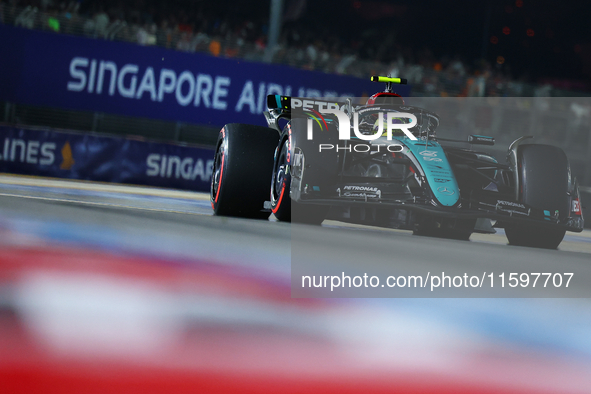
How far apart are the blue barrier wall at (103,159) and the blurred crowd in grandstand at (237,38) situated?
1.66m

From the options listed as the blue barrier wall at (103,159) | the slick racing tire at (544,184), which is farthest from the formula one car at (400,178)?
the blue barrier wall at (103,159)

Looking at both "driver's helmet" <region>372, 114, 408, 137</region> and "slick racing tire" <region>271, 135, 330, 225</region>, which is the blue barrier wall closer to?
"slick racing tire" <region>271, 135, 330, 225</region>

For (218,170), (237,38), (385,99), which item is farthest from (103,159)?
(385,99)

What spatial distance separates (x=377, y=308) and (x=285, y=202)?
2.76 m

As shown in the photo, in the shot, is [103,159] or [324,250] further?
[103,159]

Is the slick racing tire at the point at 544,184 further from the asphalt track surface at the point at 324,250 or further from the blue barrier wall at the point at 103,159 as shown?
the blue barrier wall at the point at 103,159

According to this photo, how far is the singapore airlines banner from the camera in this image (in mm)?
11102

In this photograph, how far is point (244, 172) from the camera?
5.18 metres

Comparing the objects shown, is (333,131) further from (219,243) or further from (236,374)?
(236,374)

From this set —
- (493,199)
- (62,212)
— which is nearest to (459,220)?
(493,199)

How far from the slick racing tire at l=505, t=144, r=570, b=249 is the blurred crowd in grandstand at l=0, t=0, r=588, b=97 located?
11.0ft

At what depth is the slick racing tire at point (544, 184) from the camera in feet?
14.7

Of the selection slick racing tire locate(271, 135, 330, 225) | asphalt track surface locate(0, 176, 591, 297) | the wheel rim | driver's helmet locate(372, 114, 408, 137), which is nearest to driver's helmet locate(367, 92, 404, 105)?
driver's helmet locate(372, 114, 408, 137)

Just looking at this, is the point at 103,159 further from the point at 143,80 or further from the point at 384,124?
the point at 384,124
